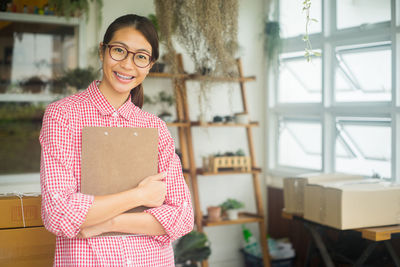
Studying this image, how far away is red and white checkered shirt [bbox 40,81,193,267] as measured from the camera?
1.18 metres

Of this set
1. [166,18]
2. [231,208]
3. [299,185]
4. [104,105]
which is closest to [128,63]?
[104,105]

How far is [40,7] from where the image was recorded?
144 inches

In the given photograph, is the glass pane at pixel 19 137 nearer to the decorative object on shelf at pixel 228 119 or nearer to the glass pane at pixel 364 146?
the decorative object on shelf at pixel 228 119

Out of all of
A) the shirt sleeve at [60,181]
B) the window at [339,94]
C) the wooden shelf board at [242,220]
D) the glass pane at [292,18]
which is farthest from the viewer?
the glass pane at [292,18]

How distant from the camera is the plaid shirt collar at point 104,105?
132 cm

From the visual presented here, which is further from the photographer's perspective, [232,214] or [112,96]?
[232,214]

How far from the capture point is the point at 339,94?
3.75 m

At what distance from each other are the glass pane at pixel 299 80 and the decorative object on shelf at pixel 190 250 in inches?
60.5

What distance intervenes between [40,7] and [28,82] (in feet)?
1.95

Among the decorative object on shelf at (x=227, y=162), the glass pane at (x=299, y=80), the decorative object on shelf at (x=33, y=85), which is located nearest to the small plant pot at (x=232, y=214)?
the decorative object on shelf at (x=227, y=162)

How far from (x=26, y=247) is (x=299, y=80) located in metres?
3.06

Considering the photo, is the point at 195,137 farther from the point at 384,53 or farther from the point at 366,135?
the point at 384,53

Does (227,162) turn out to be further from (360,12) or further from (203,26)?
(360,12)

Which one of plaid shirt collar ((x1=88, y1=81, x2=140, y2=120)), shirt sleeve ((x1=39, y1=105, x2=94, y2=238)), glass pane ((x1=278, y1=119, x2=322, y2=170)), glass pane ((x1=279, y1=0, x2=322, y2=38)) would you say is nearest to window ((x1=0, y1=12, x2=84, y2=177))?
glass pane ((x1=279, y1=0, x2=322, y2=38))
